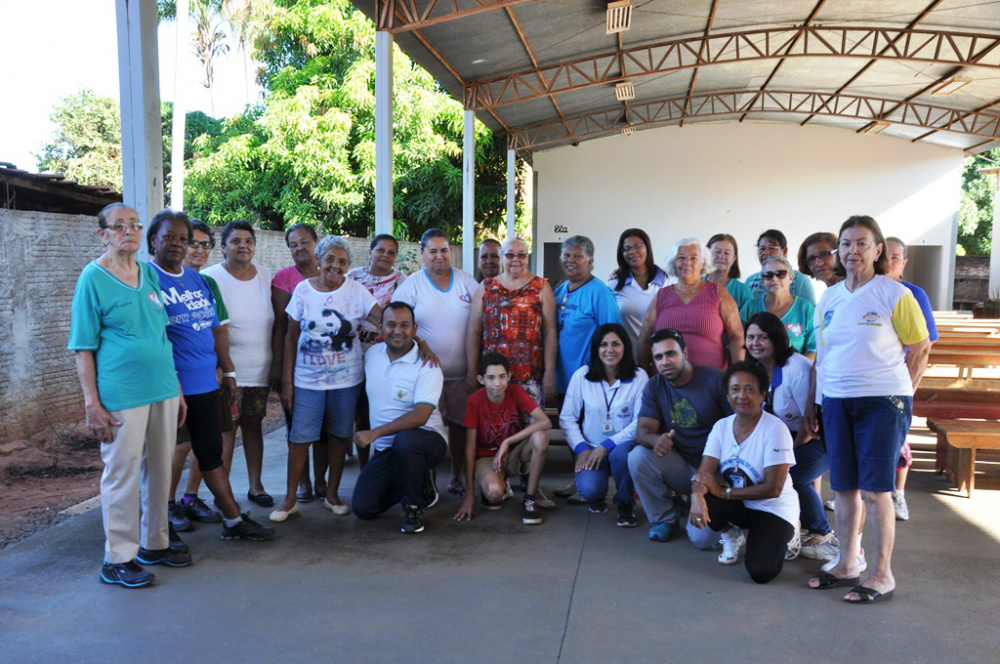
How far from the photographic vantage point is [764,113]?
758 inches

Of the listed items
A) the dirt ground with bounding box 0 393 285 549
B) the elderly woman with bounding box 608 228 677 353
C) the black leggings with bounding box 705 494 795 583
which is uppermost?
the elderly woman with bounding box 608 228 677 353

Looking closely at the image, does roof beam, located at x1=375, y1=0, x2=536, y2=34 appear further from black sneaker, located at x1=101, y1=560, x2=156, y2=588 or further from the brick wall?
black sneaker, located at x1=101, y1=560, x2=156, y2=588

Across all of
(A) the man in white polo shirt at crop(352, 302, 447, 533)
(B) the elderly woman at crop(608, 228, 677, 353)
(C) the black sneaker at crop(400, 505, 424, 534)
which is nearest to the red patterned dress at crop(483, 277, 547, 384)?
(A) the man in white polo shirt at crop(352, 302, 447, 533)

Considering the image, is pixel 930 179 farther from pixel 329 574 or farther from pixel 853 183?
pixel 329 574

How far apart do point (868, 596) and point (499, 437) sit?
2147 millimetres

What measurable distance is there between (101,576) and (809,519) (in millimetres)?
3396

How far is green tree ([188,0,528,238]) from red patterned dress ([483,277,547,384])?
13.9m

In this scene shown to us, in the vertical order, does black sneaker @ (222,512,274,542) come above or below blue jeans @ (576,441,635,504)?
below

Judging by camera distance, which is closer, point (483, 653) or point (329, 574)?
point (483, 653)

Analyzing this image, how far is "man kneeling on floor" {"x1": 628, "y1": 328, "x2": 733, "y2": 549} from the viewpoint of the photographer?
426 cm

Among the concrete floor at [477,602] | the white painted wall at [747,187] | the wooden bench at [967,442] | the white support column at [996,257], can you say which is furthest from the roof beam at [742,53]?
the concrete floor at [477,602]

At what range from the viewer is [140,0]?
4.24m

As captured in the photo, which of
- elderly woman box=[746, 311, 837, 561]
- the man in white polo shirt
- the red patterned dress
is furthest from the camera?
the red patterned dress

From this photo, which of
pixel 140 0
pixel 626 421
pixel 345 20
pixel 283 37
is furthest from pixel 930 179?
pixel 140 0
